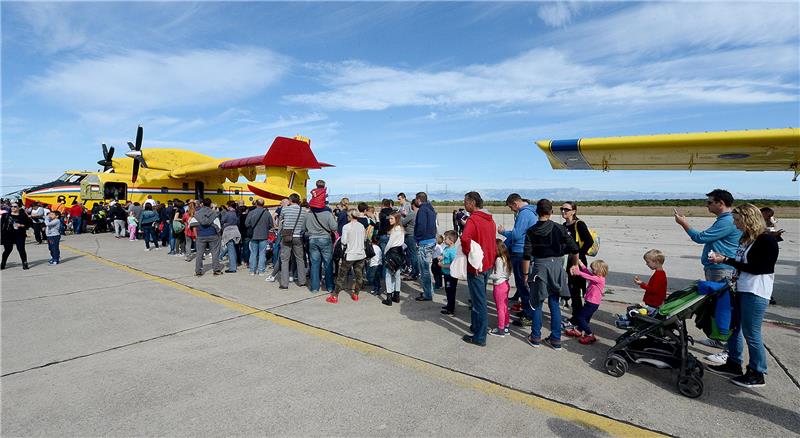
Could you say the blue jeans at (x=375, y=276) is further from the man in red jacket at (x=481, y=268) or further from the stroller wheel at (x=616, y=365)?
the stroller wheel at (x=616, y=365)

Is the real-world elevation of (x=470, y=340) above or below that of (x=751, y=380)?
below

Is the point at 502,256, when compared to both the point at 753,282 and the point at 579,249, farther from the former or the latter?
the point at 753,282

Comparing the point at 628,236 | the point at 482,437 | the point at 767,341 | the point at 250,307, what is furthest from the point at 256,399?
the point at 628,236

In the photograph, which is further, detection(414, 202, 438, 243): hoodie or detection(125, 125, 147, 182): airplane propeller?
detection(125, 125, 147, 182): airplane propeller

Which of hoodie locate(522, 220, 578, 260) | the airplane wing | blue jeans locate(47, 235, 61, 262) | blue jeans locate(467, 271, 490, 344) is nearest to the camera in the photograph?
hoodie locate(522, 220, 578, 260)

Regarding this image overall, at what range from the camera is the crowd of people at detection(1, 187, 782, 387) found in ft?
11.0

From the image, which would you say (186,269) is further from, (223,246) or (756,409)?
(756,409)

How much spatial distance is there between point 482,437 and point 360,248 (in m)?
3.93

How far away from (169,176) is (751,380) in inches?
836

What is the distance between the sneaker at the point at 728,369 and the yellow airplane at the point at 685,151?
378 cm

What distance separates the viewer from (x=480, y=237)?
4.29 m

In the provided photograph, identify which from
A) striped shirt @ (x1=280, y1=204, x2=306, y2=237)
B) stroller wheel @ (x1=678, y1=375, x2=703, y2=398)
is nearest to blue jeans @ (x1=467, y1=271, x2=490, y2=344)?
stroller wheel @ (x1=678, y1=375, x2=703, y2=398)

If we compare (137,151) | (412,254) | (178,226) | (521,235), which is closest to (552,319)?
(521,235)

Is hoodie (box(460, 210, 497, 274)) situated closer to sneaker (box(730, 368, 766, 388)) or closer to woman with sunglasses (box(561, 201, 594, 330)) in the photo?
woman with sunglasses (box(561, 201, 594, 330))
